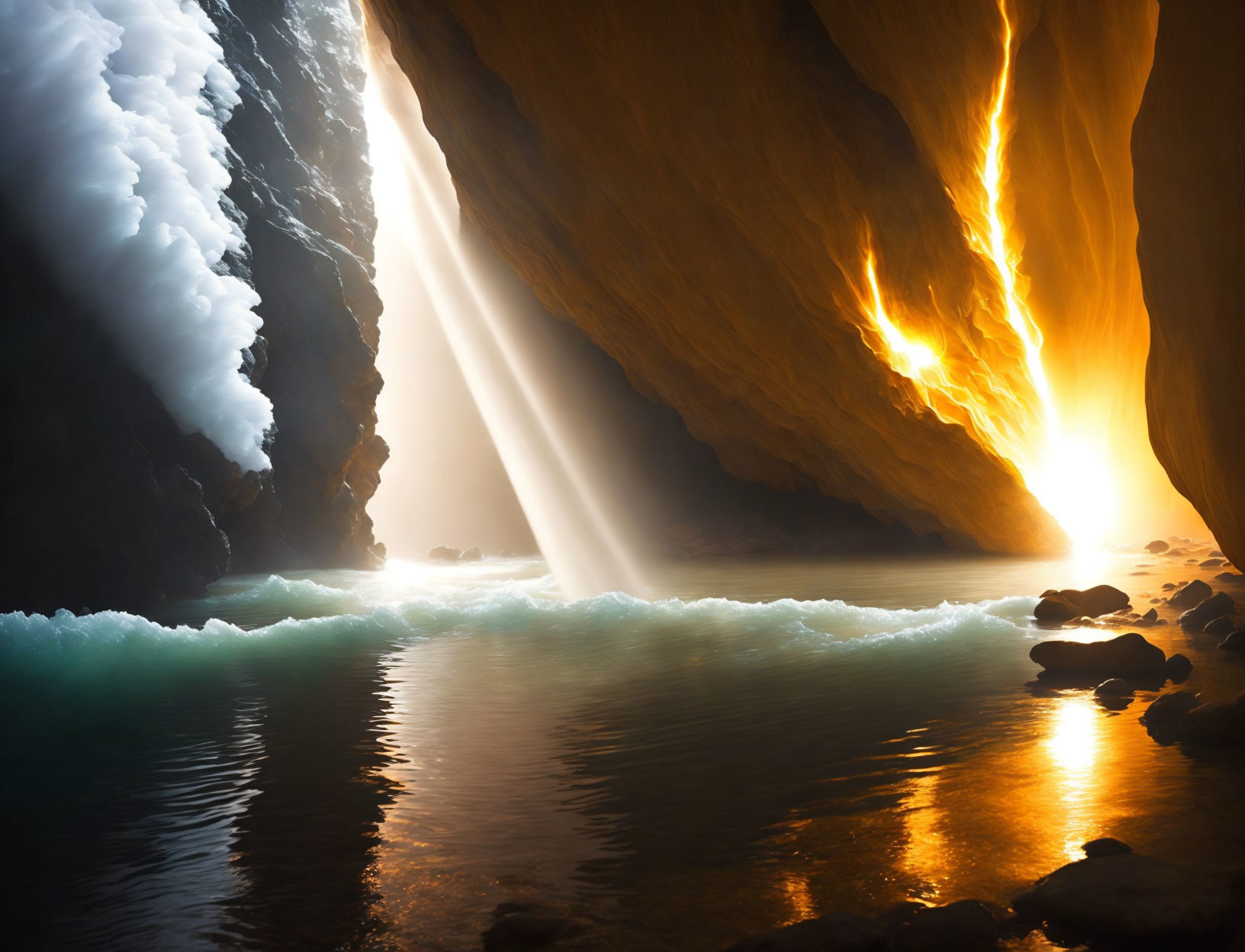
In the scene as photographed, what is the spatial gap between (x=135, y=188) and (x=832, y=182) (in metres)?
12.9

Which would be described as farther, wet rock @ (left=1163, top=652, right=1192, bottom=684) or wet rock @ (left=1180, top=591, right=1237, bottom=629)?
wet rock @ (left=1180, top=591, right=1237, bottom=629)

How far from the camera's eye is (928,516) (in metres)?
22.9

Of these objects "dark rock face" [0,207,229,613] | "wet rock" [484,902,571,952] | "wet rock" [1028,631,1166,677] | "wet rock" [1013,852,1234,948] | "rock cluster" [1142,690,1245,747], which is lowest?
"wet rock" [484,902,571,952]

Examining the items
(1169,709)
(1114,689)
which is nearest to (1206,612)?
(1114,689)

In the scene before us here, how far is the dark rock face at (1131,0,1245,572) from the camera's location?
548 cm

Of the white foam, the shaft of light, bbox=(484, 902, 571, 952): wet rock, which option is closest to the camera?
bbox=(484, 902, 571, 952): wet rock

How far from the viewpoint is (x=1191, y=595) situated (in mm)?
11109

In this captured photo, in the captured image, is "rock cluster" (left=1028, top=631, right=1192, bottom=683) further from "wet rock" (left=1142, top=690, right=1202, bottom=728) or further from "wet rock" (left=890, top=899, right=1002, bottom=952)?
"wet rock" (left=890, top=899, right=1002, bottom=952)

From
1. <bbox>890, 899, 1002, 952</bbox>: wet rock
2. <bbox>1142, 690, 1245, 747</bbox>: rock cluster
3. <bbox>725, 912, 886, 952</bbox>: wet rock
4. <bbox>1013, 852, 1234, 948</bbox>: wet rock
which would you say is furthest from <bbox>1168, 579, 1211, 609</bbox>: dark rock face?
<bbox>725, 912, 886, 952</bbox>: wet rock

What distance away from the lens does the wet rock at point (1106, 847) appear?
12.2 feet

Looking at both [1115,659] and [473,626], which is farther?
[473,626]

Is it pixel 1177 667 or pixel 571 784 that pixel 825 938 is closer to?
pixel 571 784

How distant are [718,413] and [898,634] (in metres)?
15.4

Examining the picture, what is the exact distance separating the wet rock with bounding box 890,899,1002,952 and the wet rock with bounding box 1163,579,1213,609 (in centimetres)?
938
